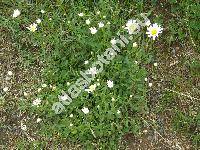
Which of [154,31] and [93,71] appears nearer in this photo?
[93,71]

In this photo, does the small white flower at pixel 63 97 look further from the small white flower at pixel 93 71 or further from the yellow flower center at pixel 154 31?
the yellow flower center at pixel 154 31

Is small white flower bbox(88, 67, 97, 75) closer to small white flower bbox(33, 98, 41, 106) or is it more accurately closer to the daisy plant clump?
the daisy plant clump

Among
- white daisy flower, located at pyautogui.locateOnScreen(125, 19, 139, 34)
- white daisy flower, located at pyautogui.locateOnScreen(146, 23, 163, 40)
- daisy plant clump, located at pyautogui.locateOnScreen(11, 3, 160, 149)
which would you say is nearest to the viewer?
daisy plant clump, located at pyautogui.locateOnScreen(11, 3, 160, 149)

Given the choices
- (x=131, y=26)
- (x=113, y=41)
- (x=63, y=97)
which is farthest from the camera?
(x=131, y=26)

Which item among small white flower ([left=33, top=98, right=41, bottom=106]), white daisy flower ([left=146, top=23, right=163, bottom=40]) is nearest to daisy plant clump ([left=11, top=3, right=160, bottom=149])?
small white flower ([left=33, top=98, right=41, bottom=106])

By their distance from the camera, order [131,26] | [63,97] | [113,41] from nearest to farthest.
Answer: [63,97]
[113,41]
[131,26]

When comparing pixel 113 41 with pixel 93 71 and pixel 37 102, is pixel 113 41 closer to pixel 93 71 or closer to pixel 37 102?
pixel 93 71

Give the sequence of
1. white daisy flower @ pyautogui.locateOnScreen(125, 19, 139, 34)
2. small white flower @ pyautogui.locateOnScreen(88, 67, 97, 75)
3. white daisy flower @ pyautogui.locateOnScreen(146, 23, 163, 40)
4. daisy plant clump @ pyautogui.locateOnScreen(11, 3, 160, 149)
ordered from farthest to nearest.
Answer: white daisy flower @ pyautogui.locateOnScreen(125, 19, 139, 34) → white daisy flower @ pyautogui.locateOnScreen(146, 23, 163, 40) → small white flower @ pyautogui.locateOnScreen(88, 67, 97, 75) → daisy plant clump @ pyautogui.locateOnScreen(11, 3, 160, 149)

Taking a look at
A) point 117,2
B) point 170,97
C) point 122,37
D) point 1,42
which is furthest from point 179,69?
point 1,42

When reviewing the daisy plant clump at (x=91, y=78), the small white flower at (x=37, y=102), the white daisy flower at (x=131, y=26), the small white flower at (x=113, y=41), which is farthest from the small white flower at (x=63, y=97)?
the white daisy flower at (x=131, y=26)

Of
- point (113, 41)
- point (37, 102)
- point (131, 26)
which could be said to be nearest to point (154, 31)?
point (131, 26)
